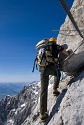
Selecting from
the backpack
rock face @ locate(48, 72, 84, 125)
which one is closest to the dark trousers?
the backpack

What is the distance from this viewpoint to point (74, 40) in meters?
17.2

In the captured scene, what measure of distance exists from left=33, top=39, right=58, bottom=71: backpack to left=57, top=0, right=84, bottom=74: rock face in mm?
1058

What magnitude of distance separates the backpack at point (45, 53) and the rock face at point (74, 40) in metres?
1.06

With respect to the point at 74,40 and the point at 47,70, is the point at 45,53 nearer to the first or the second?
the point at 47,70

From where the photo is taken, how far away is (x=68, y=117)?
9.98 m

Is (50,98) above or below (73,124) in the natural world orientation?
above

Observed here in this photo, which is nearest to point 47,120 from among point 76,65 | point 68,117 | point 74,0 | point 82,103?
point 68,117

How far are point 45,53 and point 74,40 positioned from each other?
638cm

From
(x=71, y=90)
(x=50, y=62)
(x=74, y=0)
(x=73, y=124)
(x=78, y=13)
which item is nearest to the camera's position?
(x=73, y=124)

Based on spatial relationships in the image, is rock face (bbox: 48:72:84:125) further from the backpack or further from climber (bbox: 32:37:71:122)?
the backpack

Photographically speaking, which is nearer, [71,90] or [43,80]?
[71,90]

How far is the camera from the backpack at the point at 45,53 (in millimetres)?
11633

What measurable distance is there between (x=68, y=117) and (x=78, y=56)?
4028mm

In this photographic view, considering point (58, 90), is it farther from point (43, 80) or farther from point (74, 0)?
point (74, 0)
